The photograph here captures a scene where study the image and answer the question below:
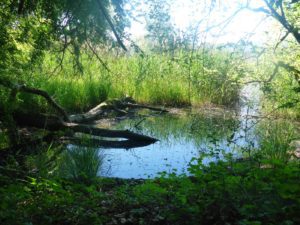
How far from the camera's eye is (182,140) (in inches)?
289

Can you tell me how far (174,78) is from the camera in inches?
484

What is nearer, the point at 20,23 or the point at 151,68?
the point at 20,23

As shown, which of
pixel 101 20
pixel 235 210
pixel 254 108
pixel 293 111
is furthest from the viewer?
pixel 254 108

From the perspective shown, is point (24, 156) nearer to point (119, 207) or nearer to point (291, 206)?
point (119, 207)

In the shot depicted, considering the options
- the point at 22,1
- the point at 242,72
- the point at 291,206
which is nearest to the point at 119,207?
the point at 291,206

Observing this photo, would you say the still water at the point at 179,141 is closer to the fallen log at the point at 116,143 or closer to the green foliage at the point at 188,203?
the fallen log at the point at 116,143

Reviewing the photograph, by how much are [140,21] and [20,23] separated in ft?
6.37

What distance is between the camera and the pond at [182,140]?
549 centimetres

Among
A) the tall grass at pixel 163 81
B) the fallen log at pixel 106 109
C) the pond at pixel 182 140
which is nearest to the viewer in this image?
the pond at pixel 182 140

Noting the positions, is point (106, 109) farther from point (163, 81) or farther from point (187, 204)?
point (187, 204)

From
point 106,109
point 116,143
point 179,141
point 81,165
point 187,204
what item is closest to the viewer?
point 187,204

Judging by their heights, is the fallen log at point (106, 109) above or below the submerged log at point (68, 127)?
above

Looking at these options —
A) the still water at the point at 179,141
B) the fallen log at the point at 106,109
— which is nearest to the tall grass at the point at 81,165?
the still water at the point at 179,141

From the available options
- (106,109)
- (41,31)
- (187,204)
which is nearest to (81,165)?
(41,31)
